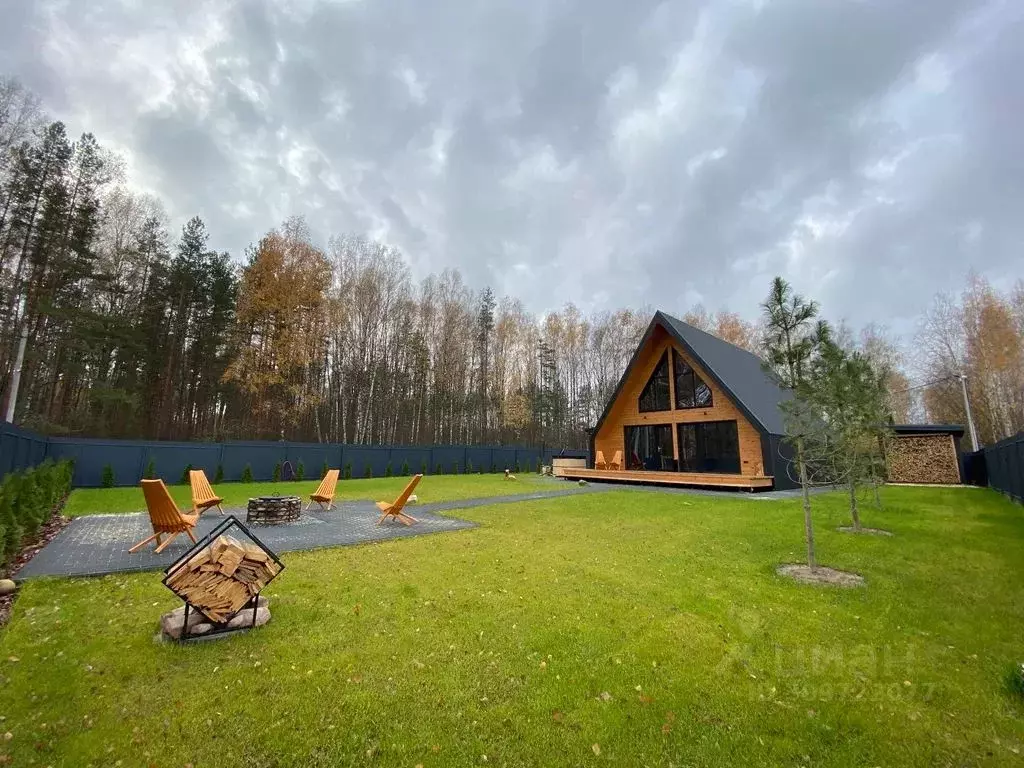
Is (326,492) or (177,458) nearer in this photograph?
(326,492)

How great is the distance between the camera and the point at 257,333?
18.6 meters

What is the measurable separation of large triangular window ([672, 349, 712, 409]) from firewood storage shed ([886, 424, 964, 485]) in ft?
21.9

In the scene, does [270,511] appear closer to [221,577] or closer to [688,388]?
[221,577]

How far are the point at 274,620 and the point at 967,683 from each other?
4713 millimetres

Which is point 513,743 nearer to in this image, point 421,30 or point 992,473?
point 421,30

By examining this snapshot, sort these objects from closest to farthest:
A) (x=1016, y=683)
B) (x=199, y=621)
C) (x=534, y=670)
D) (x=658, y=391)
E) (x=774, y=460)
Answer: (x=1016, y=683)
(x=534, y=670)
(x=199, y=621)
(x=774, y=460)
(x=658, y=391)

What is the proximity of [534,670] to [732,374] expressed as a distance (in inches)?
620

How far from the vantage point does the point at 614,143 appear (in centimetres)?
1359

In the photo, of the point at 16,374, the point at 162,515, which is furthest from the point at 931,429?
the point at 16,374

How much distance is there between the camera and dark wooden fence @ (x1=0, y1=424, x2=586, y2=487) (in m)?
10.6

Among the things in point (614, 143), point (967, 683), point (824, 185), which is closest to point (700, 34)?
point (614, 143)

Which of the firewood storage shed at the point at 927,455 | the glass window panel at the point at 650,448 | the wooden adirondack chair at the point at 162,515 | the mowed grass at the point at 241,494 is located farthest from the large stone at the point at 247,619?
the firewood storage shed at the point at 927,455

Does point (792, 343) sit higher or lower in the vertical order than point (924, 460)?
higher

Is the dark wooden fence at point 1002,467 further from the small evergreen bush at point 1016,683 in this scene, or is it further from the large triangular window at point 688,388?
the small evergreen bush at point 1016,683
